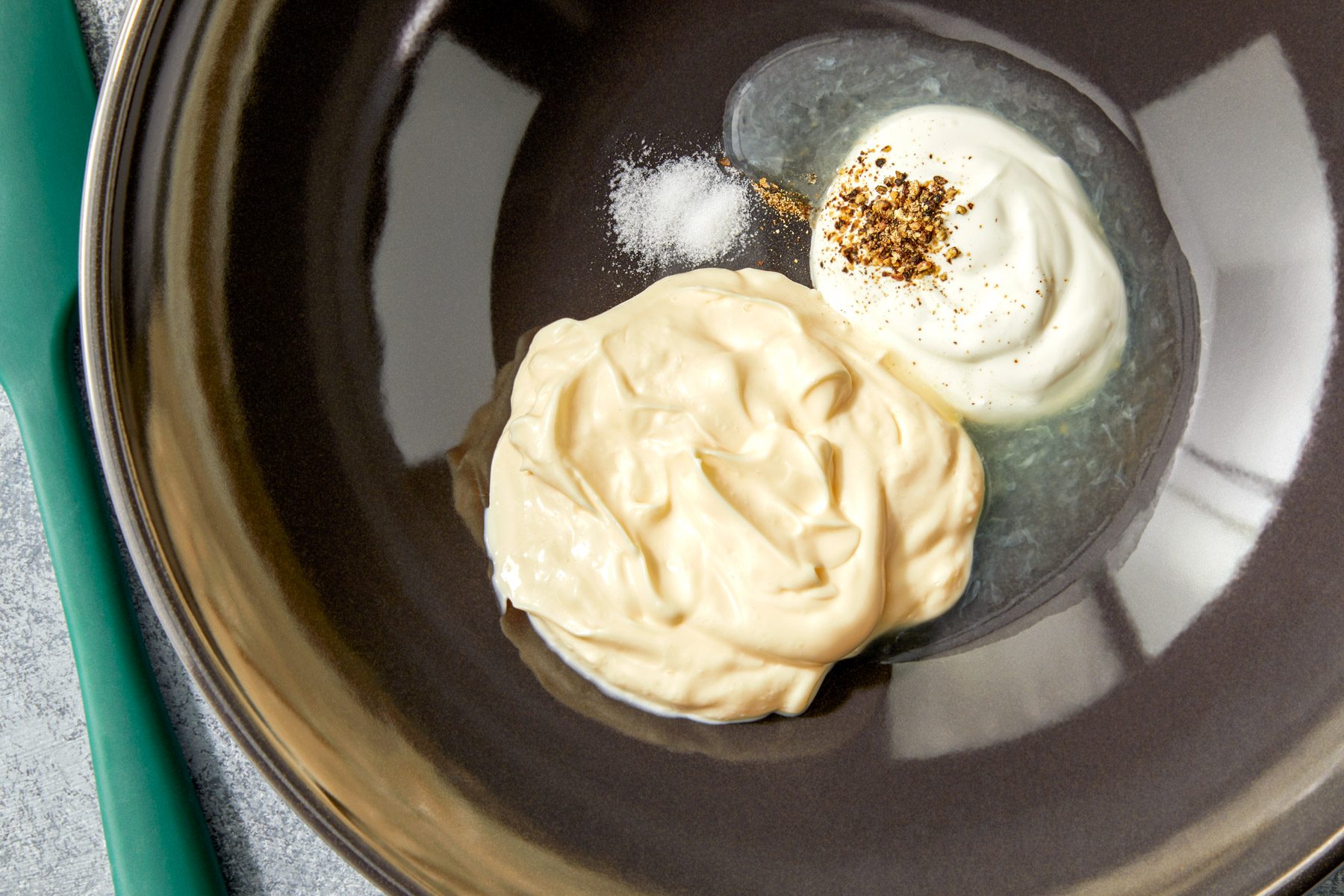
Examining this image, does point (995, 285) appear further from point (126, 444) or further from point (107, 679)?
point (107, 679)

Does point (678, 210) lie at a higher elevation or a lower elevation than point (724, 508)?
higher

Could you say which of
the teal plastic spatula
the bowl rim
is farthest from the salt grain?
the teal plastic spatula

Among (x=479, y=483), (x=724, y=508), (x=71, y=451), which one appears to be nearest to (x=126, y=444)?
(x=71, y=451)

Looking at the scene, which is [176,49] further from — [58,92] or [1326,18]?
[1326,18]

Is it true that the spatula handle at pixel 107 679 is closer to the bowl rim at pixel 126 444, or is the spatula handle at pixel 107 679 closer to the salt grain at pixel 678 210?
the bowl rim at pixel 126 444

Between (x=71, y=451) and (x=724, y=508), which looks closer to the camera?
(x=724, y=508)

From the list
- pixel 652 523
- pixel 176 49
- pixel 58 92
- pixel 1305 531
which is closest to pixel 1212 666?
pixel 1305 531
